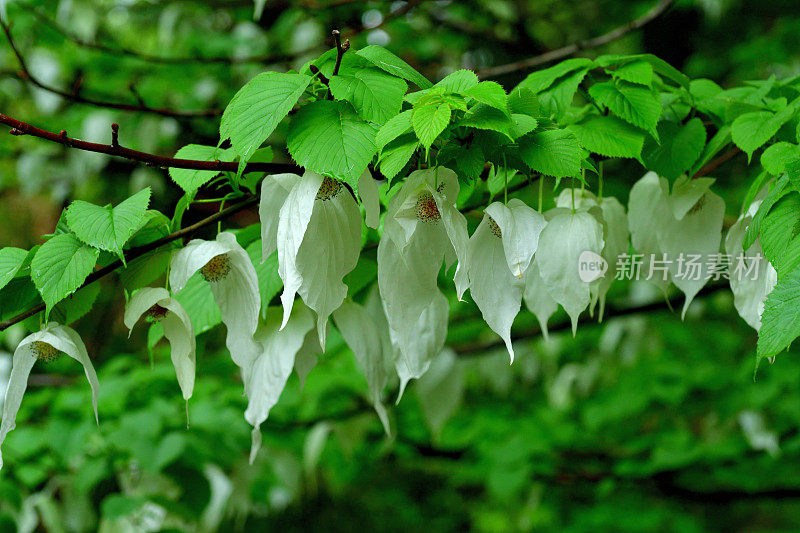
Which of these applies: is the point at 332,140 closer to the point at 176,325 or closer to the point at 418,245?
the point at 418,245

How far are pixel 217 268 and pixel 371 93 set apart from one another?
10.9 inches

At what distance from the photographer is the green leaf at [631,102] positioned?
87 cm

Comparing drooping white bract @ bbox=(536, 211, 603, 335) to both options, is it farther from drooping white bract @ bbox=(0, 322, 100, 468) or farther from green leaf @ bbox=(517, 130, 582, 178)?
drooping white bract @ bbox=(0, 322, 100, 468)

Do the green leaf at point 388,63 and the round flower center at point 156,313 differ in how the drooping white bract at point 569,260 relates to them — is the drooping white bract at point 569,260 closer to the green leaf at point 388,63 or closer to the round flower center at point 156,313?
the green leaf at point 388,63

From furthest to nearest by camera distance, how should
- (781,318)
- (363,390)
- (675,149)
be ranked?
(363,390) < (675,149) < (781,318)

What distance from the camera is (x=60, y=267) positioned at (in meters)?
0.75

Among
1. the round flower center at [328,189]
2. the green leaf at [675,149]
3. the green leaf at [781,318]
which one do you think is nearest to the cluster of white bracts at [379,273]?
the round flower center at [328,189]

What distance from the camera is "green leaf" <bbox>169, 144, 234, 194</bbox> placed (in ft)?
2.75

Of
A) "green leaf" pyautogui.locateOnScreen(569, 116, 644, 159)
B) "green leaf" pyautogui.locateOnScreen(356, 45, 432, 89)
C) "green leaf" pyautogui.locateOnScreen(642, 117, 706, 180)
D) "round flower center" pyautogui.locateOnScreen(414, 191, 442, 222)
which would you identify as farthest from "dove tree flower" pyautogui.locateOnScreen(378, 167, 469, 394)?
"green leaf" pyautogui.locateOnScreen(642, 117, 706, 180)

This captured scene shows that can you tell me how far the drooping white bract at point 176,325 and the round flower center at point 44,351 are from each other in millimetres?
87

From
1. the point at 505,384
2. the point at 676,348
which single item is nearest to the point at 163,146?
the point at 505,384

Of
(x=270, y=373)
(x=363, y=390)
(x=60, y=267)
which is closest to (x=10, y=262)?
(x=60, y=267)

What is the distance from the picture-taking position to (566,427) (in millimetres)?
2484

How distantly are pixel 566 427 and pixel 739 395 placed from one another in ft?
1.85
